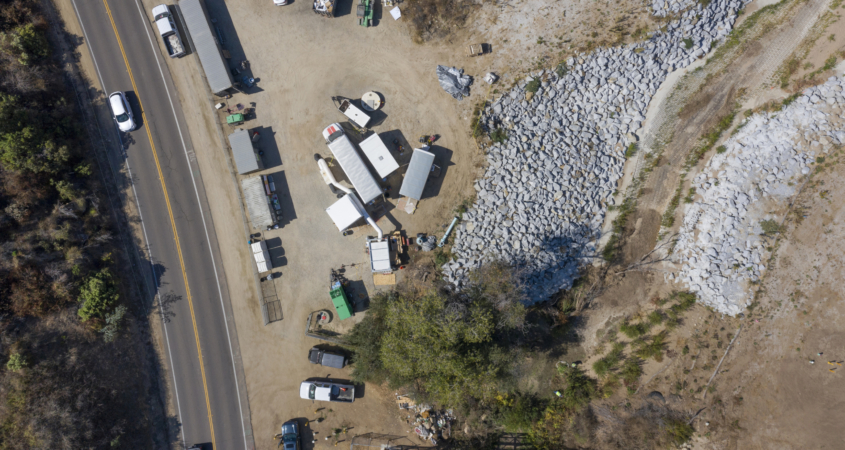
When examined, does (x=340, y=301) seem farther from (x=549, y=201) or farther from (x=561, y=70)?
(x=561, y=70)

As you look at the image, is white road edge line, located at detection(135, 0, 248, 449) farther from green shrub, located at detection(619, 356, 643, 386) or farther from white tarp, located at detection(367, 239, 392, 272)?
green shrub, located at detection(619, 356, 643, 386)

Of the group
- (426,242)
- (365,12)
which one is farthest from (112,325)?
(365,12)

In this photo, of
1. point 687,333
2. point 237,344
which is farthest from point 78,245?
point 687,333

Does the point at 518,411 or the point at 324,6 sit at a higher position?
the point at 324,6

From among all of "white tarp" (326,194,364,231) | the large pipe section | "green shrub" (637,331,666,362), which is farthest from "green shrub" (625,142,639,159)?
the large pipe section

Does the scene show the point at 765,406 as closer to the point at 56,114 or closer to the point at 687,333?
the point at 687,333

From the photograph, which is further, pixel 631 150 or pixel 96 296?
pixel 631 150
